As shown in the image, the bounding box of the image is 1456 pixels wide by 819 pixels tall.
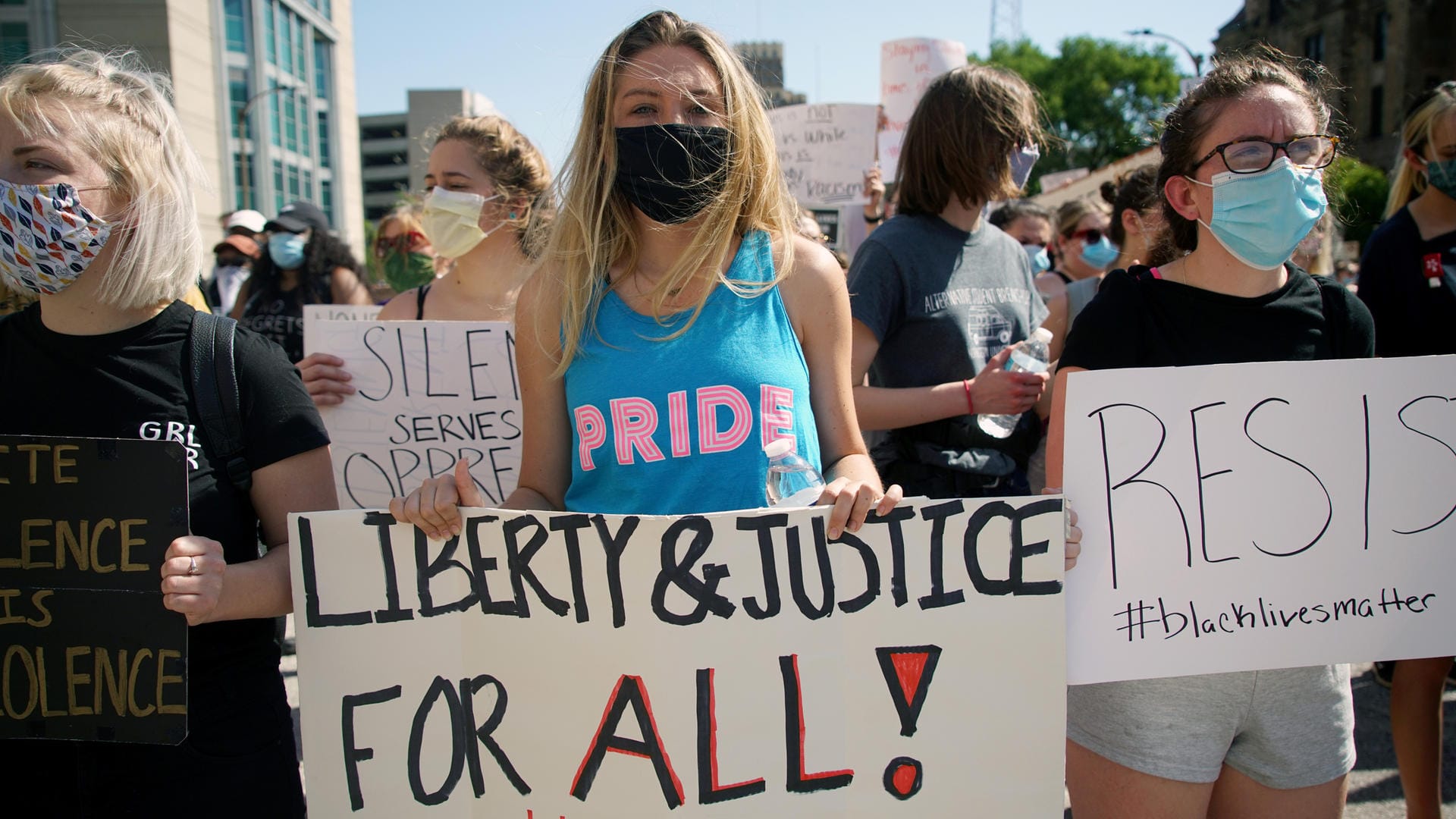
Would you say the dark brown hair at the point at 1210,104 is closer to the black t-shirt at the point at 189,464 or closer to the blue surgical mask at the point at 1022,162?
the blue surgical mask at the point at 1022,162

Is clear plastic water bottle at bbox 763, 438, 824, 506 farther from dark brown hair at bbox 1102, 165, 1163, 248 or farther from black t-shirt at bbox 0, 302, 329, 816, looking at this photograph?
dark brown hair at bbox 1102, 165, 1163, 248

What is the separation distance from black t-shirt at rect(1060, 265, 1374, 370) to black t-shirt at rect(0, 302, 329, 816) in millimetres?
1562

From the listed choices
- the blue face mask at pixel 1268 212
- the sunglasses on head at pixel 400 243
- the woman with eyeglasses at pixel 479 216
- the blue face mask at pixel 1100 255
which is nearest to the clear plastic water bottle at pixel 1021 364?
the blue face mask at pixel 1268 212

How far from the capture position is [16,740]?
1.72 metres

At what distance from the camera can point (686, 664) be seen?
169 cm

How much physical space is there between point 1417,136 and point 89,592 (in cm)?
385

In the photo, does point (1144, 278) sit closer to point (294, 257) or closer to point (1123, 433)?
point (1123, 433)

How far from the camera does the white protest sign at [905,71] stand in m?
7.33

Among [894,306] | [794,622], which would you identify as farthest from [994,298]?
[794,622]

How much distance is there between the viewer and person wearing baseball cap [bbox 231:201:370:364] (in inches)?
212

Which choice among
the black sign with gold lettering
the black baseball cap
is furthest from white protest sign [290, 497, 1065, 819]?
the black baseball cap

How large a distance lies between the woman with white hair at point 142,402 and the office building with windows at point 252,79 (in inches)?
1013

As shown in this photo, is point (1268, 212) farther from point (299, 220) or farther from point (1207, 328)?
point (299, 220)

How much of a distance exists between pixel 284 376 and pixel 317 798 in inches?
30.6
